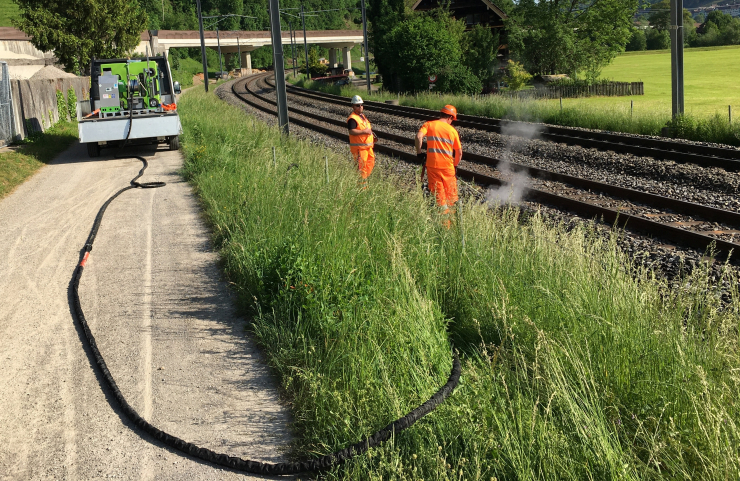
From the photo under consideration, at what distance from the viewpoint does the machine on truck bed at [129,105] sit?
19375mm

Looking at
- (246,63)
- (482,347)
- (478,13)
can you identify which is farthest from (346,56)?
(482,347)

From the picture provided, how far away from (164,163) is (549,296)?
1552 cm

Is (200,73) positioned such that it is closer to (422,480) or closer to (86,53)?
(86,53)

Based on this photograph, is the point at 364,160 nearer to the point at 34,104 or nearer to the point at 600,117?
the point at 600,117

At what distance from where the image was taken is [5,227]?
→ 11.6 metres

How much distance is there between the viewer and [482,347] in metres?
5.32

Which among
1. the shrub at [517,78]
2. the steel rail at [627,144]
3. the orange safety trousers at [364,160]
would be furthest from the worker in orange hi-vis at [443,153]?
the shrub at [517,78]

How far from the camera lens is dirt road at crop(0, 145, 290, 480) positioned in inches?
180

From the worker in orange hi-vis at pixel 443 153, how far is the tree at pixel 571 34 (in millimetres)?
47609

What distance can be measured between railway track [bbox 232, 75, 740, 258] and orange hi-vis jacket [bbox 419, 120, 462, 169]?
7.33 ft

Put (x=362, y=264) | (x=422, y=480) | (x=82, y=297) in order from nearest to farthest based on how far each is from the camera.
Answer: (x=422, y=480)
(x=362, y=264)
(x=82, y=297)

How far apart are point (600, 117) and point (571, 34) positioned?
3498 cm

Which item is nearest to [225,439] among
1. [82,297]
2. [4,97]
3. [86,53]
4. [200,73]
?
[82,297]

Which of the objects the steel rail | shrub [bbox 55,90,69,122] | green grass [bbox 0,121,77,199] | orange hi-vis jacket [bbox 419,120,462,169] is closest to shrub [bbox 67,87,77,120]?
shrub [bbox 55,90,69,122]
